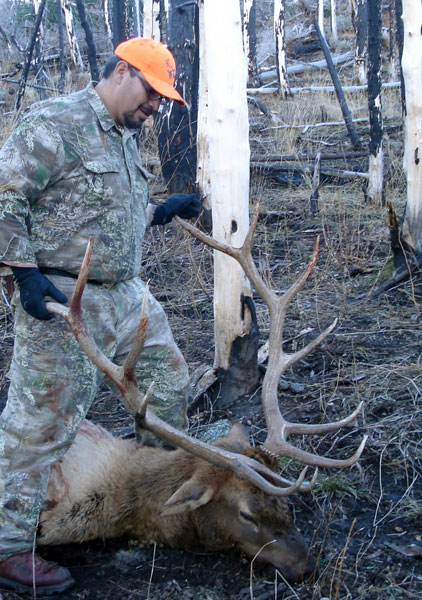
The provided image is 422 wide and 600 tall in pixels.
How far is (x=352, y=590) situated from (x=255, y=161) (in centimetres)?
887

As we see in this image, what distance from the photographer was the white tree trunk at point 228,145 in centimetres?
433

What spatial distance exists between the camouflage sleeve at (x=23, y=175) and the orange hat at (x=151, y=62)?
54cm

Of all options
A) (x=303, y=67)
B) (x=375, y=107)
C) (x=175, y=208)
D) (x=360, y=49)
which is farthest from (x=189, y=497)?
(x=303, y=67)

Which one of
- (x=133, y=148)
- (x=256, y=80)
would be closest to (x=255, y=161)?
(x=133, y=148)

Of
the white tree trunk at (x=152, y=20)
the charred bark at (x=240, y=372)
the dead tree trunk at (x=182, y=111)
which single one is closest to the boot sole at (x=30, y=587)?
the charred bark at (x=240, y=372)

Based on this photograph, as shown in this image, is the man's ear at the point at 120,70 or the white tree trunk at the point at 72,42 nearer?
the man's ear at the point at 120,70

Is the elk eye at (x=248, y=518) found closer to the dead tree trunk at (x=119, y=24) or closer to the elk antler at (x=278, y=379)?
the elk antler at (x=278, y=379)

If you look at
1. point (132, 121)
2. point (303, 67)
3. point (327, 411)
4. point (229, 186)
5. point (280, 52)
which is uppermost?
point (280, 52)

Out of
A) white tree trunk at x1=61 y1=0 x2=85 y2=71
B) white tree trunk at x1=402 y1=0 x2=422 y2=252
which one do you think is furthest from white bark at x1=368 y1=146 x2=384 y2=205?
white tree trunk at x1=61 y1=0 x2=85 y2=71

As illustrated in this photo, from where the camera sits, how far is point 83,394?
3479mm

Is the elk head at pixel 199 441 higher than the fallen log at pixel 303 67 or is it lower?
lower

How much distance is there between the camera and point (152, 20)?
11422 millimetres

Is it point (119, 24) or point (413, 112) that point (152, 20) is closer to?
point (119, 24)

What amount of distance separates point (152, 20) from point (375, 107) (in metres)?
4.50
